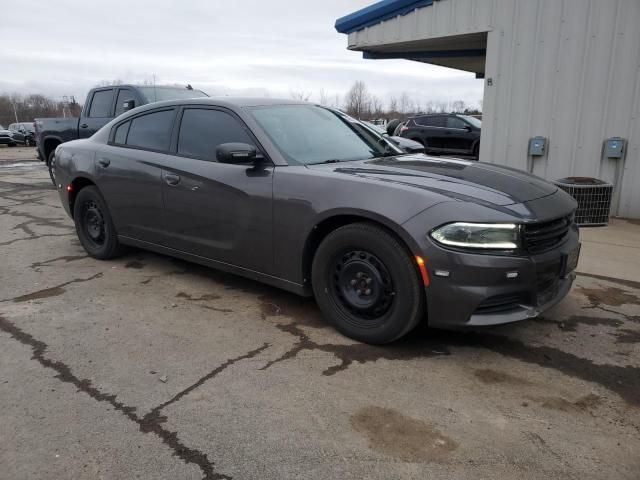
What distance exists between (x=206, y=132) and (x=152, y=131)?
0.74m

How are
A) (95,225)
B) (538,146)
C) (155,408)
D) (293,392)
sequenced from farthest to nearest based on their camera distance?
(538,146) → (95,225) → (293,392) → (155,408)

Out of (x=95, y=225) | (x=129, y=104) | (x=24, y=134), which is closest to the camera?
(x=95, y=225)

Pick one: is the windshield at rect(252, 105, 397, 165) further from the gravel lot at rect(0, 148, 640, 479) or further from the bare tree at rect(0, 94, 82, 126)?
the bare tree at rect(0, 94, 82, 126)

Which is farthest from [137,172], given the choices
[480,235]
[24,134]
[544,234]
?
[24,134]

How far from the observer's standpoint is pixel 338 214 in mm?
3279

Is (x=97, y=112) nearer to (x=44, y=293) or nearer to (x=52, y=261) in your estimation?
(x=52, y=261)

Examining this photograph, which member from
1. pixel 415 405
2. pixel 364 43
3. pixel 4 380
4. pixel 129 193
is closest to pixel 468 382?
pixel 415 405

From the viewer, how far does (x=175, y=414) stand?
102 inches

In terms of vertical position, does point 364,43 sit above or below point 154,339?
above

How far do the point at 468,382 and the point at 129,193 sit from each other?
337cm

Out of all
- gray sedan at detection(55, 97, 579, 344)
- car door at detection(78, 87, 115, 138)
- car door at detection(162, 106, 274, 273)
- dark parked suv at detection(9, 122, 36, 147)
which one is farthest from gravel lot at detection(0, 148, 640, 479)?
dark parked suv at detection(9, 122, 36, 147)

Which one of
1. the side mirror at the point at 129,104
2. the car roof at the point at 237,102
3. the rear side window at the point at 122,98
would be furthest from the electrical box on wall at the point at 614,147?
the rear side window at the point at 122,98

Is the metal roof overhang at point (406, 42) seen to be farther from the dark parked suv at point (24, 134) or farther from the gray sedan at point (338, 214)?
the dark parked suv at point (24, 134)

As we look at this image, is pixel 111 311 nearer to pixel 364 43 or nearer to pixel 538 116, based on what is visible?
pixel 538 116
